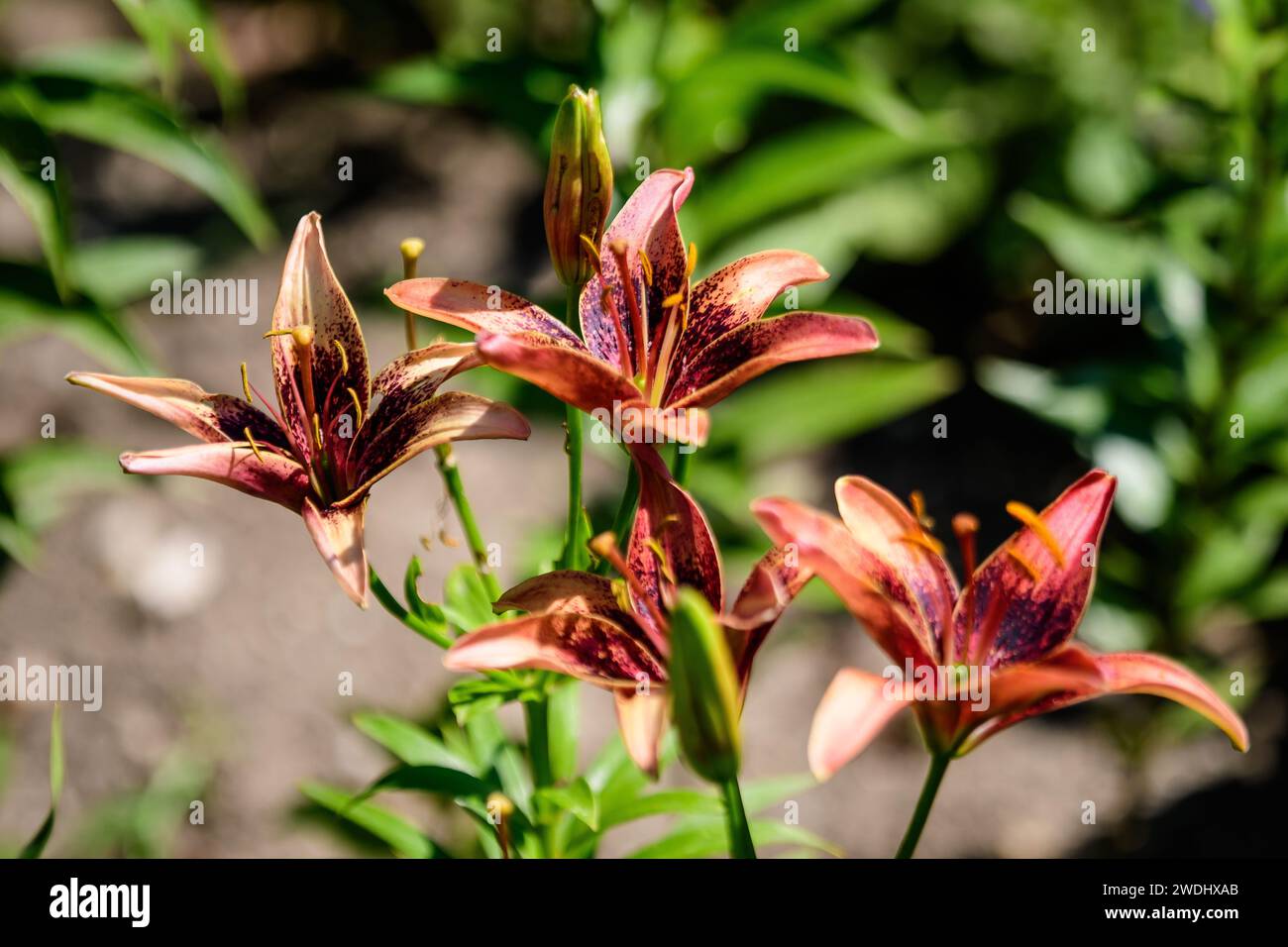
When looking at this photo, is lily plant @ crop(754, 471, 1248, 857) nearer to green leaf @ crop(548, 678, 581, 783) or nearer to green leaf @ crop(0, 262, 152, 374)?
green leaf @ crop(548, 678, 581, 783)

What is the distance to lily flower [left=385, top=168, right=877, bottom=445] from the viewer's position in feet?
3.02

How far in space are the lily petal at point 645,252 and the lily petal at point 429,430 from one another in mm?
165

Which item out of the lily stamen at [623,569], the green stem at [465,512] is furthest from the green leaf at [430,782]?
the lily stamen at [623,569]

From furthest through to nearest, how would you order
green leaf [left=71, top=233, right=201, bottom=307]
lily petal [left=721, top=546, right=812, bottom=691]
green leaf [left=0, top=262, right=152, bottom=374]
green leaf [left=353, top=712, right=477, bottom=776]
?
green leaf [left=71, top=233, right=201, bottom=307] < green leaf [left=0, top=262, right=152, bottom=374] < green leaf [left=353, top=712, right=477, bottom=776] < lily petal [left=721, top=546, right=812, bottom=691]

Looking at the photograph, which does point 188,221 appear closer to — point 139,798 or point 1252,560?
point 139,798

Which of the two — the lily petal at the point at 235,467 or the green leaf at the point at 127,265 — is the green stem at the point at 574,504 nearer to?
the lily petal at the point at 235,467

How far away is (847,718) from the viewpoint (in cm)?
83

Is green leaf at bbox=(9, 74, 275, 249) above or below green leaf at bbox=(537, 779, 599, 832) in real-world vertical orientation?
above

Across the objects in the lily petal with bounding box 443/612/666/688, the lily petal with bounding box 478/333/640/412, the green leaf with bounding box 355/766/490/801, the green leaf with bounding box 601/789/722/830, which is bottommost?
the green leaf with bounding box 601/789/722/830

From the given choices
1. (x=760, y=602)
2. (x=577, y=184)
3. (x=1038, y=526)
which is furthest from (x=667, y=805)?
(x=577, y=184)

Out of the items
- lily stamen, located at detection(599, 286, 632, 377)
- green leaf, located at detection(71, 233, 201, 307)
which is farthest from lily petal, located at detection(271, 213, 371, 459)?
green leaf, located at detection(71, 233, 201, 307)

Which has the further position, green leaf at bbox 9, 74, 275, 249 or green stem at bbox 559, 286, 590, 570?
green leaf at bbox 9, 74, 275, 249

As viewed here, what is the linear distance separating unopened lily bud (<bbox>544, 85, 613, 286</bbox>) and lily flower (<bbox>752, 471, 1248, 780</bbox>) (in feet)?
1.03

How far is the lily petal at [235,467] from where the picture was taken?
95 centimetres
